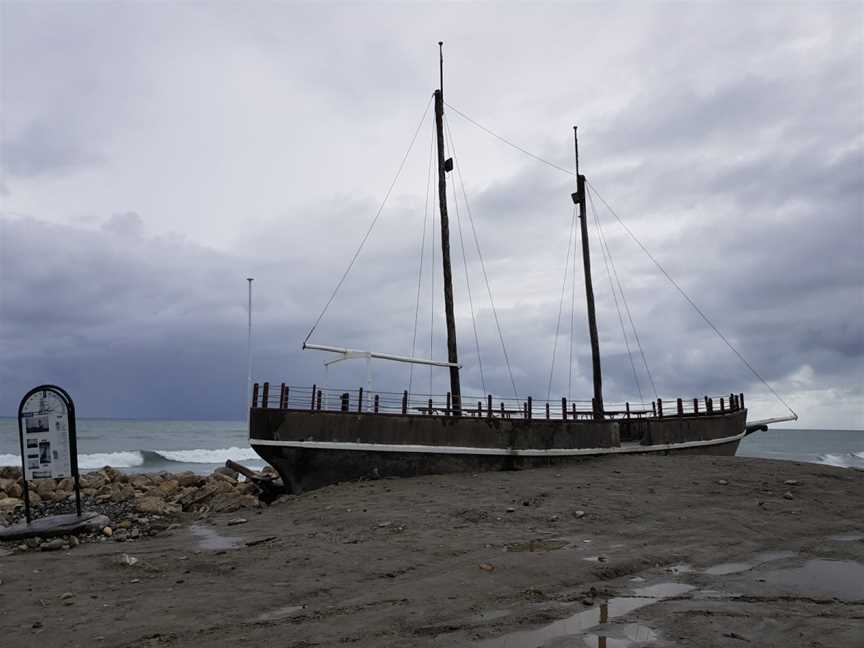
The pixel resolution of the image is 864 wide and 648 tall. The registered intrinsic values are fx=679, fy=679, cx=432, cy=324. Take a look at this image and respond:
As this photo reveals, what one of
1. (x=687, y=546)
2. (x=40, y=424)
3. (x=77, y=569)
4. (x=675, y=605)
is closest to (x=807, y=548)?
Answer: (x=687, y=546)

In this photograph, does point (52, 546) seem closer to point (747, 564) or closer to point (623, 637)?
point (623, 637)

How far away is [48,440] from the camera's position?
Answer: 12.3 meters

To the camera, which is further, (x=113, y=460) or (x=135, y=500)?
(x=113, y=460)

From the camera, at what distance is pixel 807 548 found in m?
9.28

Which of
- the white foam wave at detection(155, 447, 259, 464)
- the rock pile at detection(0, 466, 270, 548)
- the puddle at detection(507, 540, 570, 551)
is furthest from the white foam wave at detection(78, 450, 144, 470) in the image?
the puddle at detection(507, 540, 570, 551)

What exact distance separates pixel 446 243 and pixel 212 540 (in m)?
13.4

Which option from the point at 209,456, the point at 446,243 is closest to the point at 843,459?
the point at 209,456

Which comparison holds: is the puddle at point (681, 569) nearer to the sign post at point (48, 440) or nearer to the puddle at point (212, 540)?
the puddle at point (212, 540)

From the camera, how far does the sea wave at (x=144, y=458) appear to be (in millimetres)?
51844

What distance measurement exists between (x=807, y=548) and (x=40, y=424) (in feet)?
41.7

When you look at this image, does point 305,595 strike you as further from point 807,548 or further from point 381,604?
point 807,548

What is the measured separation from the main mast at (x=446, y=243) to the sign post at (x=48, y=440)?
1009cm

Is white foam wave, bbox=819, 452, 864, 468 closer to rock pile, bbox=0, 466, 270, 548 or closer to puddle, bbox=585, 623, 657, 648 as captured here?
rock pile, bbox=0, 466, 270, 548

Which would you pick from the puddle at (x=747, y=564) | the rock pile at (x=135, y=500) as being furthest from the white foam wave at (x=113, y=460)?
the puddle at (x=747, y=564)
